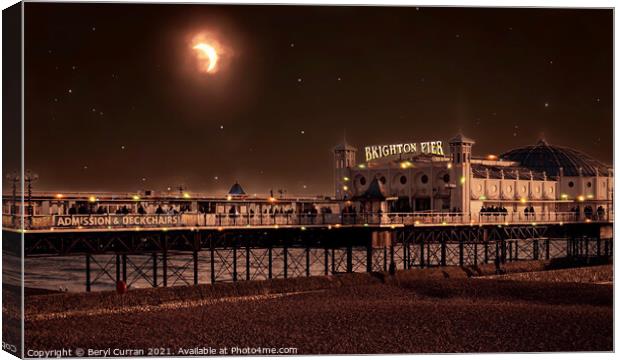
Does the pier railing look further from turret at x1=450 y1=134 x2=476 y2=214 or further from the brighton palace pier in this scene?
turret at x1=450 y1=134 x2=476 y2=214

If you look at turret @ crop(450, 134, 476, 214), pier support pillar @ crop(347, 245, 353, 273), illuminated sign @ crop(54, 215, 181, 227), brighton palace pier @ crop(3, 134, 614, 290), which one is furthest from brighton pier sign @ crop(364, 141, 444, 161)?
illuminated sign @ crop(54, 215, 181, 227)

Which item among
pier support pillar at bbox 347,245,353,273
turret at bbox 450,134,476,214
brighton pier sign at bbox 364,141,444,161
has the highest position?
brighton pier sign at bbox 364,141,444,161

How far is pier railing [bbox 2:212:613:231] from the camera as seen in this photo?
3712 centimetres

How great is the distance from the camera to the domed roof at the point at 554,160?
72062 millimetres

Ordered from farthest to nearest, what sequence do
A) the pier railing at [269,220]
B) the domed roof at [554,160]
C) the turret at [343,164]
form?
the domed roof at [554,160] < the turret at [343,164] < the pier railing at [269,220]

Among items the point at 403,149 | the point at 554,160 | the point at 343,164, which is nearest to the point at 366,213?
the point at 403,149

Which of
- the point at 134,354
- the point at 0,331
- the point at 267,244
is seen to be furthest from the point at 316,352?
the point at 267,244

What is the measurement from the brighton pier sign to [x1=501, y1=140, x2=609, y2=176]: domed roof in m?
20.2

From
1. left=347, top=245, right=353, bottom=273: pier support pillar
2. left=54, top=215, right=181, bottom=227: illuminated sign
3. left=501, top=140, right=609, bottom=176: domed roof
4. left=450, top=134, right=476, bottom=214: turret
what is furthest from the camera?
left=501, top=140, right=609, bottom=176: domed roof

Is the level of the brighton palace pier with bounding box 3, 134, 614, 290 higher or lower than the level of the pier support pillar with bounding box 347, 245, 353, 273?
higher

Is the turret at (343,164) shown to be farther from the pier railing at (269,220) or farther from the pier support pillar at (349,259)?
the pier support pillar at (349,259)

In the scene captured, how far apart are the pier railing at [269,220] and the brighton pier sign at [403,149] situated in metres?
3.25

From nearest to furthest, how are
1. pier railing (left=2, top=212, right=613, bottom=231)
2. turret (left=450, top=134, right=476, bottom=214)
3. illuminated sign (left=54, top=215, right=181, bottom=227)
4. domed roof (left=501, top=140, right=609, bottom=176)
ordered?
1. pier railing (left=2, top=212, right=613, bottom=231)
2. illuminated sign (left=54, top=215, right=181, bottom=227)
3. turret (left=450, top=134, right=476, bottom=214)
4. domed roof (left=501, top=140, right=609, bottom=176)

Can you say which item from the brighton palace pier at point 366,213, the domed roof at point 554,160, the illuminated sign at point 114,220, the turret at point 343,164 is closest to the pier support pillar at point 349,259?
the brighton palace pier at point 366,213
